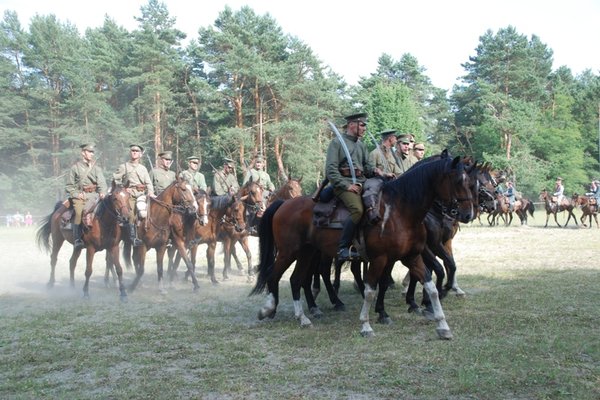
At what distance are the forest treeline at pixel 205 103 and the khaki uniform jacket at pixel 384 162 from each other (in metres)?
32.6

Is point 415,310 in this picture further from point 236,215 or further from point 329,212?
point 236,215

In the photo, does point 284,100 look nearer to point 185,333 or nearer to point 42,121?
point 42,121

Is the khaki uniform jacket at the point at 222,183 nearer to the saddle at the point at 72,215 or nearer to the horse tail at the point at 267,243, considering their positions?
the saddle at the point at 72,215

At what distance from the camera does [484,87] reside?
192 feet

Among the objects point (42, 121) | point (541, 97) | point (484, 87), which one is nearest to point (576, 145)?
point (541, 97)

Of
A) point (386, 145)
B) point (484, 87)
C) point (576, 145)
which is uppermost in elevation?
point (484, 87)

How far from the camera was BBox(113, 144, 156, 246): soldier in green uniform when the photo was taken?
37.7ft

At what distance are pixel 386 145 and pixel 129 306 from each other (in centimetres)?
603

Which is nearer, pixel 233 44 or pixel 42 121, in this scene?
pixel 233 44

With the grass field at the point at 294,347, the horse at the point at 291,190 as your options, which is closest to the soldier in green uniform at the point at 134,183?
the grass field at the point at 294,347

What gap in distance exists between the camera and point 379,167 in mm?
9859

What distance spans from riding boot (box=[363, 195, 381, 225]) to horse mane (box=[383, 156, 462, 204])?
1.18ft

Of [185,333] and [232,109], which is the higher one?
[232,109]

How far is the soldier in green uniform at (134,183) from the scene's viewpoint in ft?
37.7
